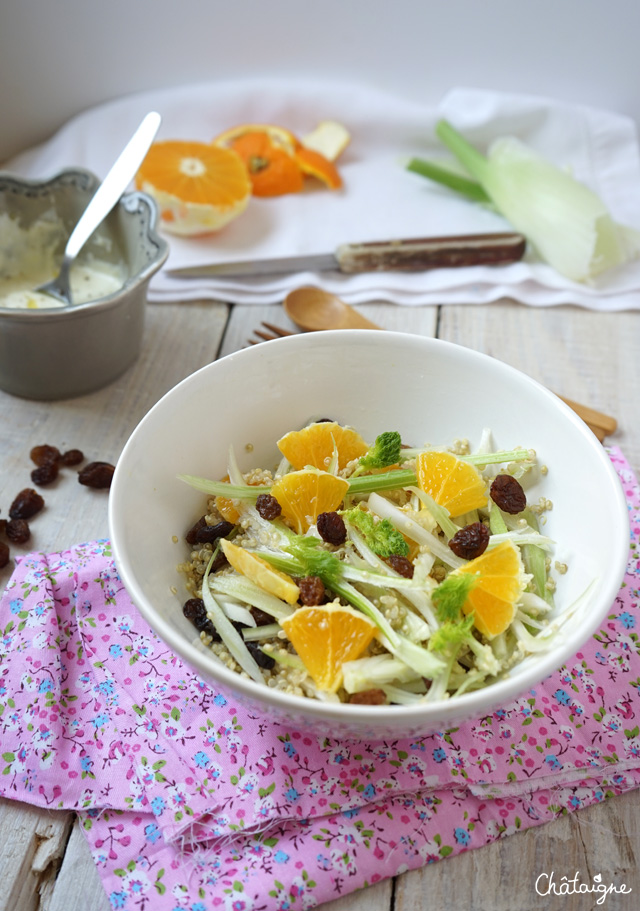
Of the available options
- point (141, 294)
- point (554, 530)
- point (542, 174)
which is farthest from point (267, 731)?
point (542, 174)

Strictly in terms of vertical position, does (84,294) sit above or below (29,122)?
below

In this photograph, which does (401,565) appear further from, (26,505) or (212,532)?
(26,505)

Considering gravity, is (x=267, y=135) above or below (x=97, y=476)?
above

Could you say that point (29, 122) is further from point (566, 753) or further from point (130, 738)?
point (566, 753)

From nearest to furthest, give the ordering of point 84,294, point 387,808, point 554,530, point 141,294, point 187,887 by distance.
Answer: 1. point 187,887
2. point 387,808
3. point 554,530
4. point 141,294
5. point 84,294

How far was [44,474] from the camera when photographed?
200 cm

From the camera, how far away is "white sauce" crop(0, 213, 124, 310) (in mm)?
2453

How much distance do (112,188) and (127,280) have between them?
11.1 inches

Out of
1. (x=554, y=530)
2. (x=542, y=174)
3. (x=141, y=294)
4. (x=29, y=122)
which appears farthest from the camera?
(x=29, y=122)

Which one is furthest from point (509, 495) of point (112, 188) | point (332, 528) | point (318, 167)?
point (318, 167)

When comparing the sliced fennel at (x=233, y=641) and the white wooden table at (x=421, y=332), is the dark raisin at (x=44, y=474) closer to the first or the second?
the white wooden table at (x=421, y=332)

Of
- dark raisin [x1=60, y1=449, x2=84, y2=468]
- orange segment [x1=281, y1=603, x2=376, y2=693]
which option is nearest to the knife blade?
dark raisin [x1=60, y1=449, x2=84, y2=468]

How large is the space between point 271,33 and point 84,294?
54.1 inches

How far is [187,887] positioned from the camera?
1.30 meters
